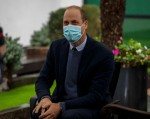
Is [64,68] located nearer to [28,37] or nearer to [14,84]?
[14,84]

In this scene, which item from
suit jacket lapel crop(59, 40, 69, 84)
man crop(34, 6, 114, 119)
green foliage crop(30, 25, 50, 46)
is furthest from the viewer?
green foliage crop(30, 25, 50, 46)

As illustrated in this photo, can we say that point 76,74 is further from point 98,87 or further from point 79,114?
point 79,114

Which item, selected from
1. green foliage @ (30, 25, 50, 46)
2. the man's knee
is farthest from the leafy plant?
green foliage @ (30, 25, 50, 46)

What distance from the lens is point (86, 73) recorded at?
165 inches

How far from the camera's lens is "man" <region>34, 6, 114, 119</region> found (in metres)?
4.09

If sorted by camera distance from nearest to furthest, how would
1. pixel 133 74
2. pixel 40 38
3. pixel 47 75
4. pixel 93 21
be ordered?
1. pixel 47 75
2. pixel 133 74
3. pixel 40 38
4. pixel 93 21

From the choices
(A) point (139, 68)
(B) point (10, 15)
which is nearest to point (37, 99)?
(A) point (139, 68)

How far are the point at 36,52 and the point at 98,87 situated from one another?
7.28 m

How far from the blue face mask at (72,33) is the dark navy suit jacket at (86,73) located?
0.12 meters

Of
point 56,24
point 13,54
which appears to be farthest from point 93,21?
point 13,54

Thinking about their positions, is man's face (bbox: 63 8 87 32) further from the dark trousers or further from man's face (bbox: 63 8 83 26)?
the dark trousers

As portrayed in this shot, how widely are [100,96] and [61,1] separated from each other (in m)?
10.8

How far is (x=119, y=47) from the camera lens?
6.03 metres

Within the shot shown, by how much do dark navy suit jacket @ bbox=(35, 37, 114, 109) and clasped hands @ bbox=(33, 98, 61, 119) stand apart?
4.2 inches
